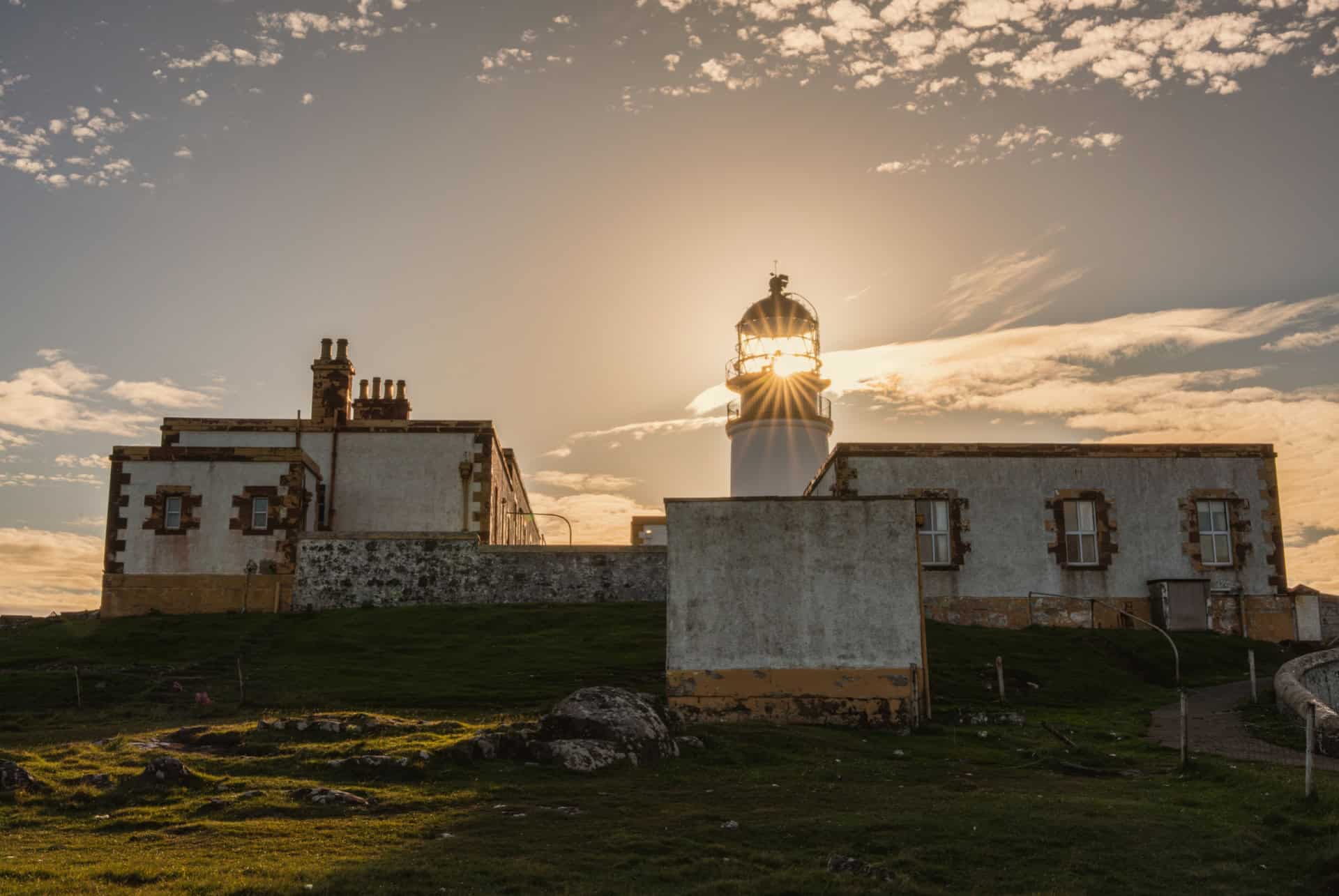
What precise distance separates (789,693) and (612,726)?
5567mm

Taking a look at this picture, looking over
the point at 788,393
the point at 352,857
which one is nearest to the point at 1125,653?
the point at 788,393

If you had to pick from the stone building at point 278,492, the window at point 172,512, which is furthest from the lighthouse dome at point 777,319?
the window at point 172,512

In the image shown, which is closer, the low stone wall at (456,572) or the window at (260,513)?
the low stone wall at (456,572)

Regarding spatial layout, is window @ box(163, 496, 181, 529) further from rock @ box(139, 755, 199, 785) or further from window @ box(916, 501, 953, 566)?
window @ box(916, 501, 953, 566)

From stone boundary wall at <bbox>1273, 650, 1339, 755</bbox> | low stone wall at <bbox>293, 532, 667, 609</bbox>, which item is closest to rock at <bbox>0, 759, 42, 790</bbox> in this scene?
stone boundary wall at <bbox>1273, 650, 1339, 755</bbox>

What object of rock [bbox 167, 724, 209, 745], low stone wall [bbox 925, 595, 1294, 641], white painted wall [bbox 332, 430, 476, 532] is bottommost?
rock [bbox 167, 724, 209, 745]

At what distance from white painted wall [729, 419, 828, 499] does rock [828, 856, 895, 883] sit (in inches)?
1422

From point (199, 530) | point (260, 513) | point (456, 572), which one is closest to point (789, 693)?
point (456, 572)

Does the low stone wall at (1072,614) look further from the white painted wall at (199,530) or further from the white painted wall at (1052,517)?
the white painted wall at (199,530)

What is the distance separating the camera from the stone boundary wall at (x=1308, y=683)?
75.4 feet

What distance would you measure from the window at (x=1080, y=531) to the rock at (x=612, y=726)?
72.8ft

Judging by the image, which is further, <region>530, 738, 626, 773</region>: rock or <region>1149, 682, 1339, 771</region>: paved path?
<region>1149, 682, 1339, 771</region>: paved path

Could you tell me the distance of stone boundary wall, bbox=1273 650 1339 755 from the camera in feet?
75.4

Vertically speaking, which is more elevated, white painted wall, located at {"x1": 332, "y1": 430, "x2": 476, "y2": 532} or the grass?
white painted wall, located at {"x1": 332, "y1": 430, "x2": 476, "y2": 532}
